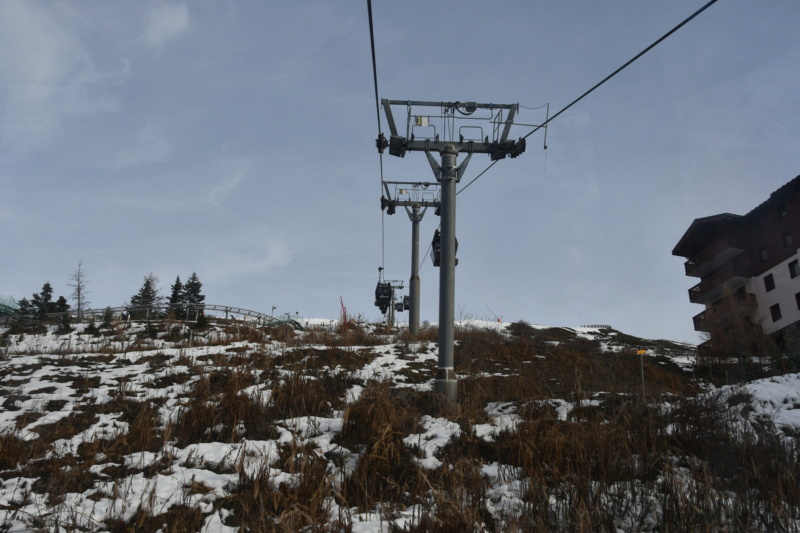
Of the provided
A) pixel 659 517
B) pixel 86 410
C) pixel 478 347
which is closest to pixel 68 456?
pixel 86 410

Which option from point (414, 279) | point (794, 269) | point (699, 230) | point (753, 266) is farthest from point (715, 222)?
point (414, 279)

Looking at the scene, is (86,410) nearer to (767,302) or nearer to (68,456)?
(68,456)

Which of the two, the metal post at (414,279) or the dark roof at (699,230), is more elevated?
the dark roof at (699,230)

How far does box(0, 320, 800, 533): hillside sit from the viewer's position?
4.25 m

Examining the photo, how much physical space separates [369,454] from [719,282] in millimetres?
37974

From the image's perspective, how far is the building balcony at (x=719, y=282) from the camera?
3391 cm

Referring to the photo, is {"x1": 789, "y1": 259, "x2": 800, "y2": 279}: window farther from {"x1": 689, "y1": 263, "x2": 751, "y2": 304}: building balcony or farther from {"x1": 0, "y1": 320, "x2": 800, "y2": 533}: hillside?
{"x1": 0, "y1": 320, "x2": 800, "y2": 533}: hillside

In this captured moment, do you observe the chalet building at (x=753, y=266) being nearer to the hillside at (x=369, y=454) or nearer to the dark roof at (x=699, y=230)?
the dark roof at (x=699, y=230)

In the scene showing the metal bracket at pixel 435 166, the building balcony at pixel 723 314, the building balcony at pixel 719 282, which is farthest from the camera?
the building balcony at pixel 719 282

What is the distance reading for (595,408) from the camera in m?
7.66

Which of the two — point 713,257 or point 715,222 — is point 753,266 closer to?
point 713,257

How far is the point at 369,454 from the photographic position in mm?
5574

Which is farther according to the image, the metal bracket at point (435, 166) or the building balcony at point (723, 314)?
the building balcony at point (723, 314)

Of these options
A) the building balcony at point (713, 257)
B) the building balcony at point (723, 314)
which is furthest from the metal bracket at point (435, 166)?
the building balcony at point (713, 257)
